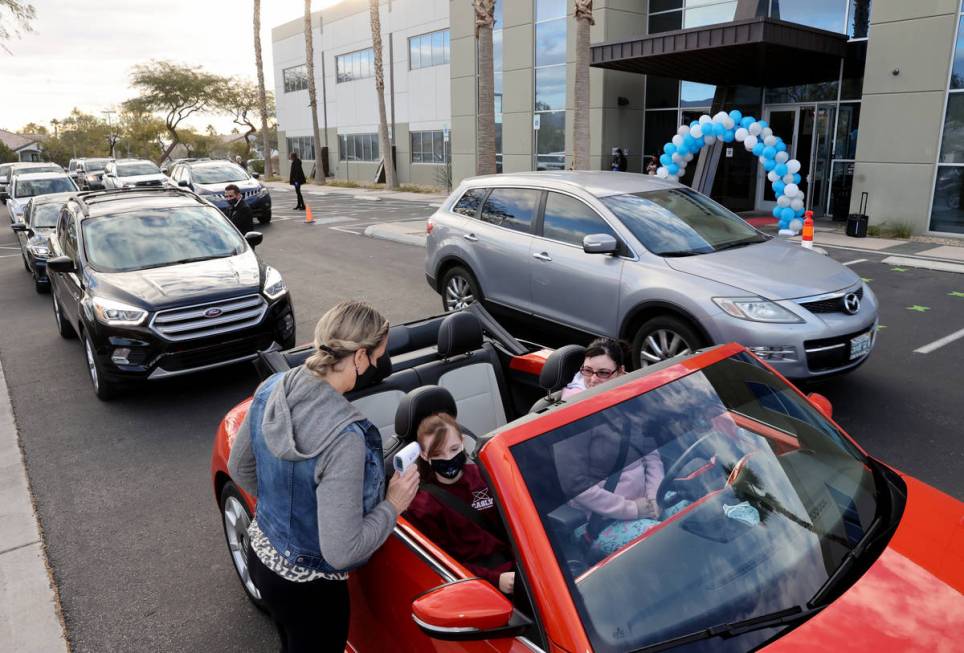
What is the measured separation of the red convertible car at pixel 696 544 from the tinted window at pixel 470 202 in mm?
5439

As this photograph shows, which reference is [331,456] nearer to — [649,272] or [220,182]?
[649,272]

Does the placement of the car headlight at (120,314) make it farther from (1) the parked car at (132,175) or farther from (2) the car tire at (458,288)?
(1) the parked car at (132,175)

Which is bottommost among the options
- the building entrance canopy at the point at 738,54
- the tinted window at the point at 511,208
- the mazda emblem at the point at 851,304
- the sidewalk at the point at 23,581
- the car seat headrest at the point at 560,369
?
the sidewalk at the point at 23,581

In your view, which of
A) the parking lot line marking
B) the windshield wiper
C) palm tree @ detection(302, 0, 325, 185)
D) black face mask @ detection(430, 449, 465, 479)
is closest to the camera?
the windshield wiper

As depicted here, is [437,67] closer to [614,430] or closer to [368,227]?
[368,227]

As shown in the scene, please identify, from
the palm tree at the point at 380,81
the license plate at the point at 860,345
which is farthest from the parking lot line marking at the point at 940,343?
the palm tree at the point at 380,81

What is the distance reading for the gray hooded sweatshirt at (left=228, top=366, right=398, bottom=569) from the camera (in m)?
2.14

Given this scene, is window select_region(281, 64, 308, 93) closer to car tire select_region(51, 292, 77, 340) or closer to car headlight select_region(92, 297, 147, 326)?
car tire select_region(51, 292, 77, 340)

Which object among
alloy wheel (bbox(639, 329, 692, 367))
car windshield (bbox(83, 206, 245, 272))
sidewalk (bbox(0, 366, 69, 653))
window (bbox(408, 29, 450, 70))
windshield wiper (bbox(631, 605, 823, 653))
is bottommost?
sidewalk (bbox(0, 366, 69, 653))

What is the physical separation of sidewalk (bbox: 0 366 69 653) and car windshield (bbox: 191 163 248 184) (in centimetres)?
1658

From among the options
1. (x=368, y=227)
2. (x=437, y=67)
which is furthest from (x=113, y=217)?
(x=437, y=67)

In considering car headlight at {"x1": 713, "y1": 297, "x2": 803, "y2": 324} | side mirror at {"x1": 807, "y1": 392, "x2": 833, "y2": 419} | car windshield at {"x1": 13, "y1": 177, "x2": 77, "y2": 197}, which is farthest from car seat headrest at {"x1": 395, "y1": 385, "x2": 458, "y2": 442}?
car windshield at {"x1": 13, "y1": 177, "x2": 77, "y2": 197}

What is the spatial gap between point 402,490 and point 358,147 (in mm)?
42064

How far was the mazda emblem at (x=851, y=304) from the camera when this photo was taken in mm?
5691
